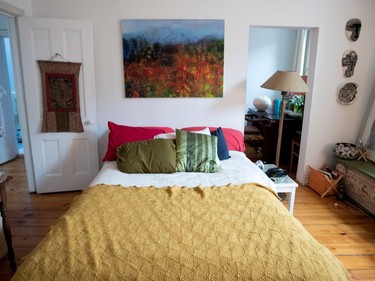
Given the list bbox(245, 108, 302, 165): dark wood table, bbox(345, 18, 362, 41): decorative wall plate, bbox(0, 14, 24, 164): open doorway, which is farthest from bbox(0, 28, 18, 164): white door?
bbox(345, 18, 362, 41): decorative wall plate

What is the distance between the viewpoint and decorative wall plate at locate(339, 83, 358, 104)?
3309 millimetres

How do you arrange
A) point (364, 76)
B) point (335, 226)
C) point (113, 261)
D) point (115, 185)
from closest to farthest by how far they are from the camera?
point (113, 261)
point (115, 185)
point (335, 226)
point (364, 76)

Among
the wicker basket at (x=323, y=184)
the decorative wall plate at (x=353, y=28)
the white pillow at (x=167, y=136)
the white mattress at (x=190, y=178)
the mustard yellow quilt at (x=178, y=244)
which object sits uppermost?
the decorative wall plate at (x=353, y=28)

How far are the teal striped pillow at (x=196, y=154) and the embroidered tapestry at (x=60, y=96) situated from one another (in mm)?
1349

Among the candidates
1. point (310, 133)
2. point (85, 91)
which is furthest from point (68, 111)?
point (310, 133)

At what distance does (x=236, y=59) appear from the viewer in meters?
3.20

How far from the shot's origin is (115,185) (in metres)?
2.14

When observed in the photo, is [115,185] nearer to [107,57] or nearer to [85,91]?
[85,91]

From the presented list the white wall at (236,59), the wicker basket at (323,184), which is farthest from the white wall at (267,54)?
the wicker basket at (323,184)

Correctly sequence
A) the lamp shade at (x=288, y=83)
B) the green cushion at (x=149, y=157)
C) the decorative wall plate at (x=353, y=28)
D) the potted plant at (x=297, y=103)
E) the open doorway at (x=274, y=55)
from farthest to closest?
the open doorway at (x=274, y=55) → the potted plant at (x=297, y=103) → the decorative wall plate at (x=353, y=28) → the lamp shade at (x=288, y=83) → the green cushion at (x=149, y=157)

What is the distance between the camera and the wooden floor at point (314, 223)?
218 cm

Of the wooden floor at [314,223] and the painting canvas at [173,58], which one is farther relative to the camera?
the painting canvas at [173,58]

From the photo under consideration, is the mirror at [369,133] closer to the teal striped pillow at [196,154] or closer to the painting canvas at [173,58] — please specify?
the painting canvas at [173,58]

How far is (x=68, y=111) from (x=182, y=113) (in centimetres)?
133
